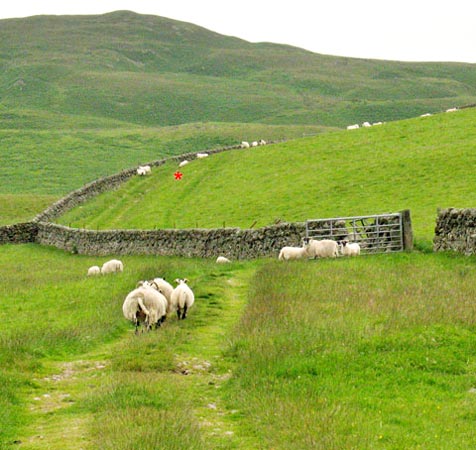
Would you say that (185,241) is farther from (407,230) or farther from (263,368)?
(263,368)

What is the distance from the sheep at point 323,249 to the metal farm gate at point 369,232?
1.86 meters

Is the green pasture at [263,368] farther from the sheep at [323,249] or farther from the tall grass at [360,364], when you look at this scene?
the sheep at [323,249]

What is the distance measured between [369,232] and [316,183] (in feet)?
57.4

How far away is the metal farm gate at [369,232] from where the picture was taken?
29.6 metres

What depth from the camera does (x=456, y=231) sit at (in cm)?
2605

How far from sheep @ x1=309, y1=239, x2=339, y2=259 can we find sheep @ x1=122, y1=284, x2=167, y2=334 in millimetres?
11243

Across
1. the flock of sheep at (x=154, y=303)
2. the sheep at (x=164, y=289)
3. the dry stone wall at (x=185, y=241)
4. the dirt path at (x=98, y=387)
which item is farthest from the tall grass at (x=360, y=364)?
Answer: the dry stone wall at (x=185, y=241)

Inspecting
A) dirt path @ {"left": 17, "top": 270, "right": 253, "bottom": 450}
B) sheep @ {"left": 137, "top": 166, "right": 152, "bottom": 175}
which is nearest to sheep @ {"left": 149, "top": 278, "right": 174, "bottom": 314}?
dirt path @ {"left": 17, "top": 270, "right": 253, "bottom": 450}

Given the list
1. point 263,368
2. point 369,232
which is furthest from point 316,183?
point 263,368

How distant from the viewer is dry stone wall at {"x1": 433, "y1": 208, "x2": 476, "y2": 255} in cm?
2511

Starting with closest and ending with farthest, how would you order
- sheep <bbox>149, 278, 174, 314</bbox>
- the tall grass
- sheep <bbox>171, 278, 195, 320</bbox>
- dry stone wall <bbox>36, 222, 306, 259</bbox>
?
the tall grass → sheep <bbox>171, 278, 195, 320</bbox> → sheep <bbox>149, 278, 174, 314</bbox> → dry stone wall <bbox>36, 222, 306, 259</bbox>

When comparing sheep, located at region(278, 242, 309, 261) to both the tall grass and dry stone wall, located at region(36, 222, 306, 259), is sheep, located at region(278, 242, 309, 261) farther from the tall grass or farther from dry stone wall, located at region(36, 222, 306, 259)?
the tall grass

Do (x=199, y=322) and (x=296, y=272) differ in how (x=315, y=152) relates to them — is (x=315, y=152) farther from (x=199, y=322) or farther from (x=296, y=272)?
(x=199, y=322)

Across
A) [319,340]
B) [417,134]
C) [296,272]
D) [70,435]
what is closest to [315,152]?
[417,134]
